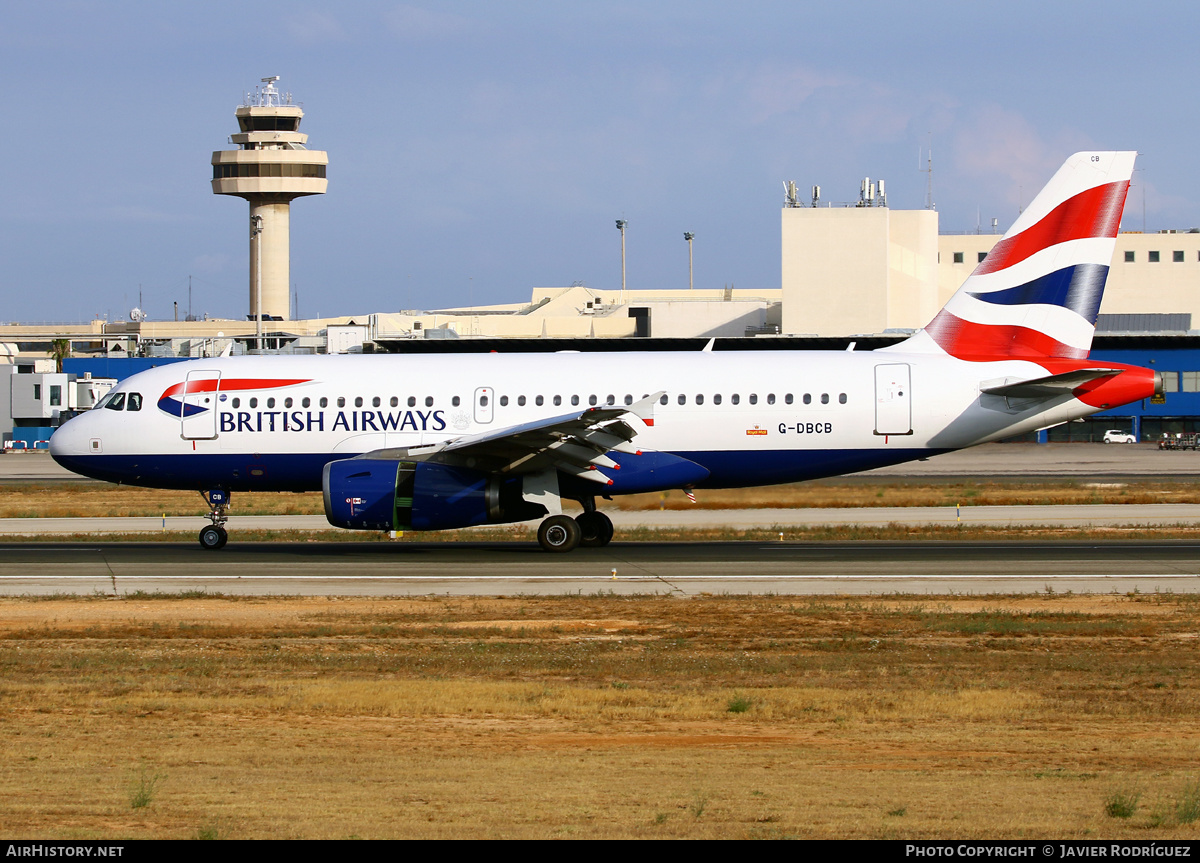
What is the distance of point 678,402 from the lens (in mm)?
27328

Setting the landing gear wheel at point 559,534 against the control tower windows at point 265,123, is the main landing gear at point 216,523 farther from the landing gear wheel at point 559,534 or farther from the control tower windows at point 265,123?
the control tower windows at point 265,123

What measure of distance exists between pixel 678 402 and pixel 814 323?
63684 millimetres

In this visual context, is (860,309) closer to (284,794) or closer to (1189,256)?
(1189,256)

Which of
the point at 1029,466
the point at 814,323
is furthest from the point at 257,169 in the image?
the point at 1029,466

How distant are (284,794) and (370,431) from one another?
18.9m

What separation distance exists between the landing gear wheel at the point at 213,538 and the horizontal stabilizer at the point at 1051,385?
54.2 feet

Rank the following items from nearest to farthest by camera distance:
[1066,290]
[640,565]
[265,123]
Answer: [640,565], [1066,290], [265,123]

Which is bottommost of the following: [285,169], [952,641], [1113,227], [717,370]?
[952,641]

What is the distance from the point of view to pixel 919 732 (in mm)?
11625

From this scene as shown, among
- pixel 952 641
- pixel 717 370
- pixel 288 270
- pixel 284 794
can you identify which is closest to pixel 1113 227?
pixel 717 370

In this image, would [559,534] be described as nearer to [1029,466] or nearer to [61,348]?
[1029,466]

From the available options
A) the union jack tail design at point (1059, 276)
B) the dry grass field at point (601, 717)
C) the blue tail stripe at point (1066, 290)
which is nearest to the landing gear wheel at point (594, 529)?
the dry grass field at point (601, 717)

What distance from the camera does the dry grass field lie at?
28.0 feet

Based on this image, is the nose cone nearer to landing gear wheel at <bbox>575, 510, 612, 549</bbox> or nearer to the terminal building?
landing gear wheel at <bbox>575, 510, 612, 549</bbox>
